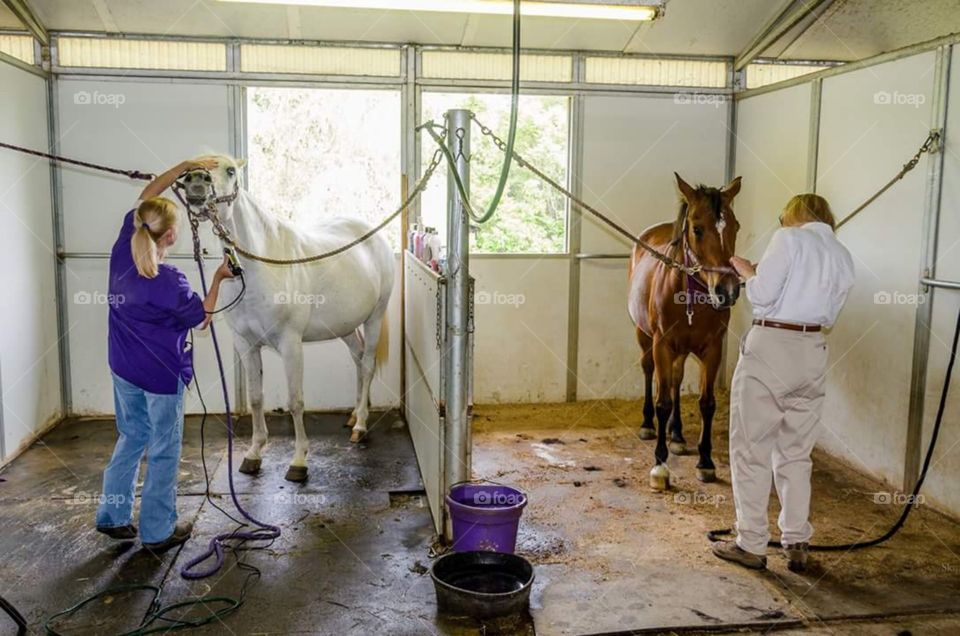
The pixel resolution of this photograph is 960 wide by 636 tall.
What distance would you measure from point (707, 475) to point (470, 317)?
6.37 ft

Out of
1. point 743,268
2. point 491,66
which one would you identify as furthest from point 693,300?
point 491,66

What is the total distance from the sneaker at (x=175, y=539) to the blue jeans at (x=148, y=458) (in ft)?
0.07

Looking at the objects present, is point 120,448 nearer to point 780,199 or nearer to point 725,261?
point 725,261

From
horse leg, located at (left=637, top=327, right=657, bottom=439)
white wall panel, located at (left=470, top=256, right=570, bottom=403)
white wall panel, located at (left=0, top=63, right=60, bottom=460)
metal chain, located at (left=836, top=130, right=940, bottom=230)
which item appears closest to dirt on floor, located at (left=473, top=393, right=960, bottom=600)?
horse leg, located at (left=637, top=327, right=657, bottom=439)

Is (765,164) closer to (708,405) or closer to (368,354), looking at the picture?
(708,405)

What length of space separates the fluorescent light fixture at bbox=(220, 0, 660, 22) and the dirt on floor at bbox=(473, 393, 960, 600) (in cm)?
278

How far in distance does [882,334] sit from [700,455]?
1.24 metres

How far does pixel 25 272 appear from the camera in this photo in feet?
16.0

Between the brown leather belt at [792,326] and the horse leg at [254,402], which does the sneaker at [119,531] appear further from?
the brown leather belt at [792,326]

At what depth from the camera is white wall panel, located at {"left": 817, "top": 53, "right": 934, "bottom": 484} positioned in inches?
162

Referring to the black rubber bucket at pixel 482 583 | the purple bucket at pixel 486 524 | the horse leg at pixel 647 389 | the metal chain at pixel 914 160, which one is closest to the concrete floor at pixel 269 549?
the black rubber bucket at pixel 482 583

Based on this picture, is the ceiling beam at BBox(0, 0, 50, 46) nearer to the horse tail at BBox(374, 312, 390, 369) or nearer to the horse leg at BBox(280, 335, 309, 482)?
the horse leg at BBox(280, 335, 309, 482)

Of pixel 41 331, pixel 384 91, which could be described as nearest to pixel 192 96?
pixel 384 91

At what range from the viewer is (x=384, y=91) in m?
5.76
